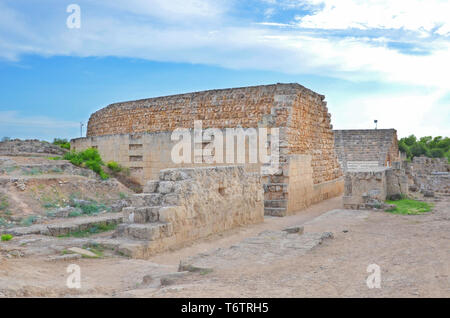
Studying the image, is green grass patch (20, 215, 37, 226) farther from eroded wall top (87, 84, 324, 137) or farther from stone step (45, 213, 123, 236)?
eroded wall top (87, 84, 324, 137)

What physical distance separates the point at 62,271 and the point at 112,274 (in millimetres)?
655

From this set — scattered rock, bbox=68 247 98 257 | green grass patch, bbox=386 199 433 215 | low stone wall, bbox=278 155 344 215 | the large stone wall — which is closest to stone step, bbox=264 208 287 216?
low stone wall, bbox=278 155 344 215

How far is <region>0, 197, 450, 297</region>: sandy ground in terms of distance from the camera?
3.92m

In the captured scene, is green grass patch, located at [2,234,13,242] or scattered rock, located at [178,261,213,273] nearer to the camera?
scattered rock, located at [178,261,213,273]

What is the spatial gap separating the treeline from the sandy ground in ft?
122

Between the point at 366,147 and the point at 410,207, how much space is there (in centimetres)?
1622

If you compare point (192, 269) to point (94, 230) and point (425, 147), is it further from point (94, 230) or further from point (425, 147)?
point (425, 147)

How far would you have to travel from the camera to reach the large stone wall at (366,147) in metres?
25.1

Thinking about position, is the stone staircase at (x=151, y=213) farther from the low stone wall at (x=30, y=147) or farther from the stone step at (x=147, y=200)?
the low stone wall at (x=30, y=147)

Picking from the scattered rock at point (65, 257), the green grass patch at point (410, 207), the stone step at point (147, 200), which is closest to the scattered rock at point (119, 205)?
the stone step at point (147, 200)

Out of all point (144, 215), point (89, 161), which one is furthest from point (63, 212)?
point (89, 161)

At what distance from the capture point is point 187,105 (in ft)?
63.4
